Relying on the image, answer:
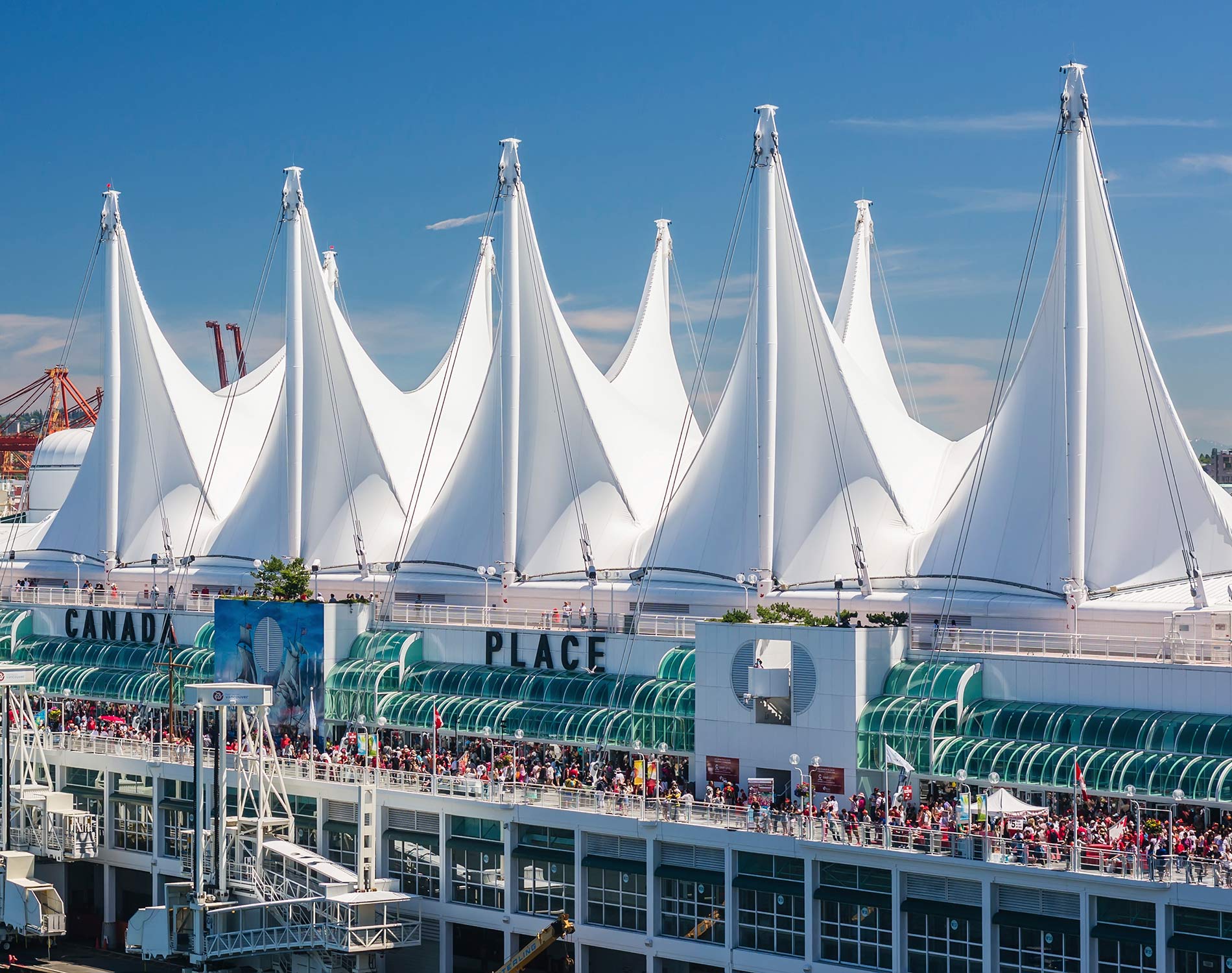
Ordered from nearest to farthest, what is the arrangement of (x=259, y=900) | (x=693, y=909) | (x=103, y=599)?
(x=693, y=909) < (x=259, y=900) < (x=103, y=599)

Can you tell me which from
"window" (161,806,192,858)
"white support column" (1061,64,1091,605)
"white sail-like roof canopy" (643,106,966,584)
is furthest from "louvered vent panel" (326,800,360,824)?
"white support column" (1061,64,1091,605)

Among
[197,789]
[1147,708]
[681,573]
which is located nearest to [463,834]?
[197,789]

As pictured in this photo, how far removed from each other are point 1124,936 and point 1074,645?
8921 mm

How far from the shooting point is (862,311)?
212 ft

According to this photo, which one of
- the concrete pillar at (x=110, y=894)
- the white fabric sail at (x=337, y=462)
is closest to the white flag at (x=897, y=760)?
the concrete pillar at (x=110, y=894)

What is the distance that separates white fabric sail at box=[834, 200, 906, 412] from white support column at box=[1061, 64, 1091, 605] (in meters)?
19.2

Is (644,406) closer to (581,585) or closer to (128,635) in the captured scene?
(581,585)

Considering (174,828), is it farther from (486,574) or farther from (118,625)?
(486,574)

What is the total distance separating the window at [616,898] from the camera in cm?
4022

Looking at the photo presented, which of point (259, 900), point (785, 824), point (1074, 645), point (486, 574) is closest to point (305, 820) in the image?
point (259, 900)

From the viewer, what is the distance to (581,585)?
2172 inches

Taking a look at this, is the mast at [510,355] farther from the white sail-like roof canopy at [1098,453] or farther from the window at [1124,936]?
the window at [1124,936]

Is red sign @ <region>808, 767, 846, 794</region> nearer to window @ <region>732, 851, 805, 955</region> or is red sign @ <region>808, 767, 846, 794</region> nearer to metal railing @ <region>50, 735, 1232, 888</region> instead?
metal railing @ <region>50, 735, 1232, 888</region>

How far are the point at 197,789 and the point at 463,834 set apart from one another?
20.2 feet
